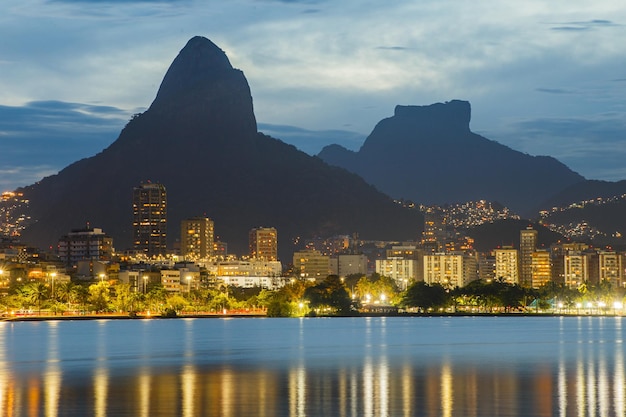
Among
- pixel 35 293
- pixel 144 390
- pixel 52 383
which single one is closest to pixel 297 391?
pixel 144 390

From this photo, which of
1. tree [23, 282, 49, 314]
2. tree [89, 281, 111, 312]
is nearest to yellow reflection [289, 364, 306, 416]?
tree [23, 282, 49, 314]

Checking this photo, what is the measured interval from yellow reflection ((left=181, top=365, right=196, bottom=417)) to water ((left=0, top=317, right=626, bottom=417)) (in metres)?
0.07

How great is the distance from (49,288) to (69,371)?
442 feet

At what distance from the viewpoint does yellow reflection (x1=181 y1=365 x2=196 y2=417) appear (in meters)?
45.3

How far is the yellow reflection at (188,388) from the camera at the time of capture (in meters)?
45.3

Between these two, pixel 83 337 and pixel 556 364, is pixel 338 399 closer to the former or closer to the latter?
pixel 556 364

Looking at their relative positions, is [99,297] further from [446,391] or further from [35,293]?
[446,391]

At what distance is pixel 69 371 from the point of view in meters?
67.8

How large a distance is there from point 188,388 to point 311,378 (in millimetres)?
8721

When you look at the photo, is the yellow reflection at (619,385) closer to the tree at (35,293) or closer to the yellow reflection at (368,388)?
the yellow reflection at (368,388)

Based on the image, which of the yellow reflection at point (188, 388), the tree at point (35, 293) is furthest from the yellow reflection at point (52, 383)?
the tree at point (35, 293)

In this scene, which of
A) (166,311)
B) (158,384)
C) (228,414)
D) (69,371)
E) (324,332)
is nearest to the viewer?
(228,414)

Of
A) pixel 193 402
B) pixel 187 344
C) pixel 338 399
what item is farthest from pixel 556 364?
pixel 187 344

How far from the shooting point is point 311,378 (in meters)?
61.8
